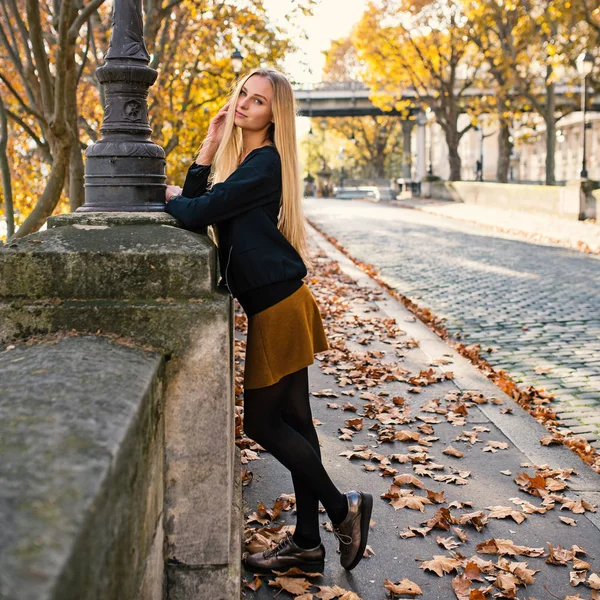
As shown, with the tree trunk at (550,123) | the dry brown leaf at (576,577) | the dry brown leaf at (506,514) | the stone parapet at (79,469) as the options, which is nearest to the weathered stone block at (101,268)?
the stone parapet at (79,469)

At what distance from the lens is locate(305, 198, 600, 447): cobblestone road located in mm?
6906

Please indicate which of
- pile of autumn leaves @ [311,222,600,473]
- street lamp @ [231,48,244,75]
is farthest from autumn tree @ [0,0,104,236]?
street lamp @ [231,48,244,75]

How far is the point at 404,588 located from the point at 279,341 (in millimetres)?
1240

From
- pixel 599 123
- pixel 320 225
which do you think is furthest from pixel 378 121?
pixel 320 225

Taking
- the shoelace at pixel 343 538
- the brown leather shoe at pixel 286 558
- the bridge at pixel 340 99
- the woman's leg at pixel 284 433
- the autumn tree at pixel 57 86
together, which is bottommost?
the brown leather shoe at pixel 286 558

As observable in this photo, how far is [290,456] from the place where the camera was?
3.28m

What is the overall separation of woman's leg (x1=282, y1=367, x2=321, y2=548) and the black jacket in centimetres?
42

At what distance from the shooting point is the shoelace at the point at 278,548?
138 inches

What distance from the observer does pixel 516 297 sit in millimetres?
10828

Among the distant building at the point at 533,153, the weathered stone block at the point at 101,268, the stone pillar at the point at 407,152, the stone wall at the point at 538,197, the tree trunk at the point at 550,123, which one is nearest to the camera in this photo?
the weathered stone block at the point at 101,268

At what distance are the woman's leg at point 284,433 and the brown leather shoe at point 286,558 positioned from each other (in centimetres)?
28

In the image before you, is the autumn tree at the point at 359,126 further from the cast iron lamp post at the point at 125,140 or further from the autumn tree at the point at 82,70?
the cast iron lamp post at the point at 125,140

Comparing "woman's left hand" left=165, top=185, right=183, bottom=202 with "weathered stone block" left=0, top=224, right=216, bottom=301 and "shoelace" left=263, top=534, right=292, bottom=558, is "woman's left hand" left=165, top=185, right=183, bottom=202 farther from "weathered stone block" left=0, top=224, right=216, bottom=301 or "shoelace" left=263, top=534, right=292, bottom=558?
"shoelace" left=263, top=534, right=292, bottom=558

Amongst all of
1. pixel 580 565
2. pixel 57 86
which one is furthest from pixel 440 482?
pixel 57 86
